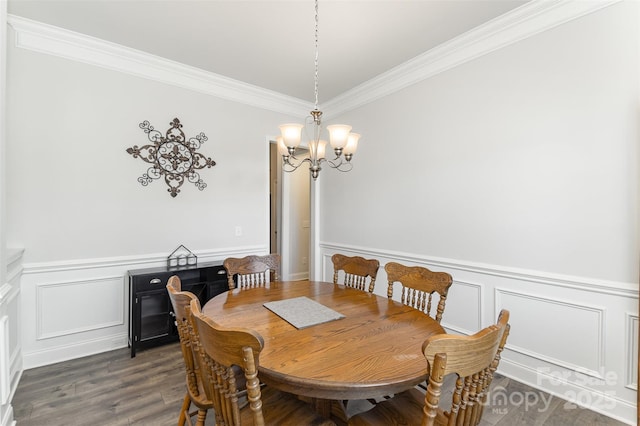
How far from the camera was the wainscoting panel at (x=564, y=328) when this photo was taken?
1.88 meters

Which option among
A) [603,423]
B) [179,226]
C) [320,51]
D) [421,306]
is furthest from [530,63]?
[179,226]

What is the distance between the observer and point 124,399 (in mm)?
2088

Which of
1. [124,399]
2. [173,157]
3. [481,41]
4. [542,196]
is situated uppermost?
[481,41]

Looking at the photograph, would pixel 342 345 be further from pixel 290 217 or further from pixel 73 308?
pixel 290 217

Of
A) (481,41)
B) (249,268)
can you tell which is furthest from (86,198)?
(481,41)

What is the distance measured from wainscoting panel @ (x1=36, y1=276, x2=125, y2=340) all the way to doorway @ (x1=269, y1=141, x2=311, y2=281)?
8.60ft

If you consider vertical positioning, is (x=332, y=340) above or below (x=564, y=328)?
above

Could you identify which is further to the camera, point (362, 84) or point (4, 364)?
point (362, 84)

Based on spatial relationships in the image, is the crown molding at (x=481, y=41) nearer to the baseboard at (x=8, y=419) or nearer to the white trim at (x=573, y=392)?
the white trim at (x=573, y=392)

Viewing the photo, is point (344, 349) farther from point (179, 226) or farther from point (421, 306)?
point (179, 226)

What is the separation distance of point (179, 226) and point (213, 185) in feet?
1.98

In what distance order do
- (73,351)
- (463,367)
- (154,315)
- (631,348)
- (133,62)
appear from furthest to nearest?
(133,62) → (154,315) → (73,351) → (631,348) → (463,367)

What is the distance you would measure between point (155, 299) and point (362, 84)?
3.28 m

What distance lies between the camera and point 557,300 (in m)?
2.17
